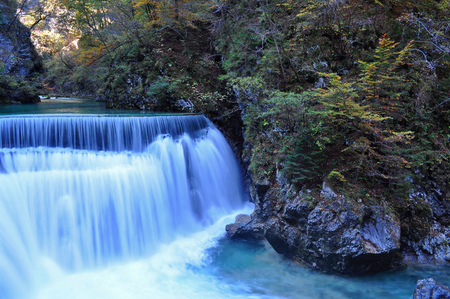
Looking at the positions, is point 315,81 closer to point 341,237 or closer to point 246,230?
point 341,237

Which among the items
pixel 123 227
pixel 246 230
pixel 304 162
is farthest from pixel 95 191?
pixel 304 162

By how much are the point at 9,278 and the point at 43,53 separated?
29.0 m

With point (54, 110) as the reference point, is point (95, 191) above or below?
below

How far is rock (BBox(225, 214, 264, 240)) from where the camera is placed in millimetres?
6828

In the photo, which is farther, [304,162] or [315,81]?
[315,81]

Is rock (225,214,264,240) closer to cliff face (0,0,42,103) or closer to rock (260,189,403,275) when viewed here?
rock (260,189,403,275)

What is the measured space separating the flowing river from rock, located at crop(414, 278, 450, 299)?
3.27ft

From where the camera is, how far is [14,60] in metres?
14.6

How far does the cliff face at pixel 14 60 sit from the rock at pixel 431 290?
1641 cm

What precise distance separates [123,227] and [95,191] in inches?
41.1

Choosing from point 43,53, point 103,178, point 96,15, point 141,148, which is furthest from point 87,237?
point 43,53

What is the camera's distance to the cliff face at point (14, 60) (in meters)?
13.1

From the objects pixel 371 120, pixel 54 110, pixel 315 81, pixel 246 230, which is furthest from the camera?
pixel 54 110

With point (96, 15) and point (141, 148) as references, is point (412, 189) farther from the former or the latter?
point (96, 15)
